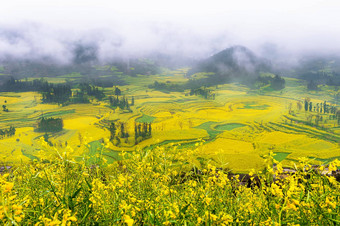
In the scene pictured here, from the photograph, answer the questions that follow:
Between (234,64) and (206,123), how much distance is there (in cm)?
7293

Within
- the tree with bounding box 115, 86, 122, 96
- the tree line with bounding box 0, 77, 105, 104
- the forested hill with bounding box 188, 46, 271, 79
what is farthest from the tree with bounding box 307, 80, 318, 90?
the tree line with bounding box 0, 77, 105, 104

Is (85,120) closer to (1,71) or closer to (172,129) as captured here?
(172,129)

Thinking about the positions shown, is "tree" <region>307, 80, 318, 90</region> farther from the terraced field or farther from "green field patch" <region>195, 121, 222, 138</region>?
"green field patch" <region>195, 121, 222, 138</region>

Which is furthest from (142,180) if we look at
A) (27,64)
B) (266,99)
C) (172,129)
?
(27,64)

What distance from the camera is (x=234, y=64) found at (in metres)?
122

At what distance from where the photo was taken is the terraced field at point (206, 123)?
4328cm

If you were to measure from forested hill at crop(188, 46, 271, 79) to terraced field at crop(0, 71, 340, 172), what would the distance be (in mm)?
22322

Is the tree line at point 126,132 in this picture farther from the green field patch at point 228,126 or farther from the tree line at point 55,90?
the tree line at point 55,90

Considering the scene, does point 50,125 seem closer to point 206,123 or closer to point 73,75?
point 206,123

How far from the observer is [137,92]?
88000 millimetres

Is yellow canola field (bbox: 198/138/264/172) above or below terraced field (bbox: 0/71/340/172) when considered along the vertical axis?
below

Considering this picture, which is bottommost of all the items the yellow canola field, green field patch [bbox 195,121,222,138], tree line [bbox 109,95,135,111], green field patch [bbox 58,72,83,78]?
the yellow canola field

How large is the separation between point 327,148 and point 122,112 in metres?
58.9

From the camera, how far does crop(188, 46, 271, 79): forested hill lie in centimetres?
11381
